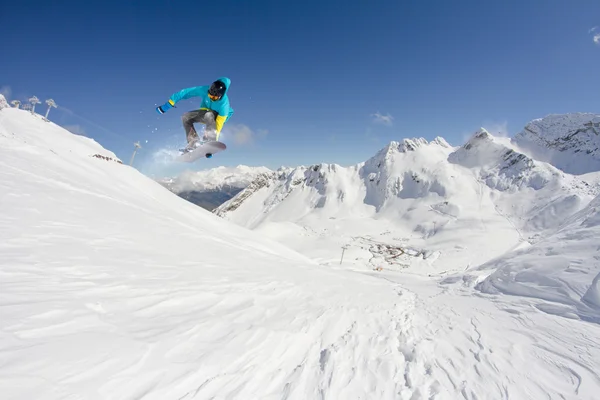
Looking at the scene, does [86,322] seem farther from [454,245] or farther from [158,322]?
[454,245]

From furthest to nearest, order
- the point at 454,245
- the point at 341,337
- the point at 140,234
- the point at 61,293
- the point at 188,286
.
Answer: the point at 454,245
the point at 140,234
the point at 188,286
the point at 341,337
the point at 61,293

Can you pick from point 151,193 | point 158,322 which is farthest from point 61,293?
point 151,193

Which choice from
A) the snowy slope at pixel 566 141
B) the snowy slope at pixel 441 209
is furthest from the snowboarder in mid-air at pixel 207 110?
the snowy slope at pixel 566 141

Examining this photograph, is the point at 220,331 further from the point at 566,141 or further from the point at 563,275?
the point at 566,141

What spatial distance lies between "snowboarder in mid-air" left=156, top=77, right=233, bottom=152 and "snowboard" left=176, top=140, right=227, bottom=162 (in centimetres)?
27

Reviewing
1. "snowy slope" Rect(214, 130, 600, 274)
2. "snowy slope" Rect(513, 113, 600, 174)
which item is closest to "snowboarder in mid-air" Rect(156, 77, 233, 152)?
"snowy slope" Rect(214, 130, 600, 274)

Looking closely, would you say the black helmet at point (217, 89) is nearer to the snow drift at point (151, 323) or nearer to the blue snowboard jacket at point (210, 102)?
the blue snowboard jacket at point (210, 102)

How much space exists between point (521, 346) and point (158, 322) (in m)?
8.19

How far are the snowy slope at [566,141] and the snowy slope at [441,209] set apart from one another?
1589cm

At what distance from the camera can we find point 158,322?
15.9ft

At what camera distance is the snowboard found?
1532 cm

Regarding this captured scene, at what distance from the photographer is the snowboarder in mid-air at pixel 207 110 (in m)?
12.5

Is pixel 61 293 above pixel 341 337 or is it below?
above

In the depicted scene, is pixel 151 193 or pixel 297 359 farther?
pixel 151 193
